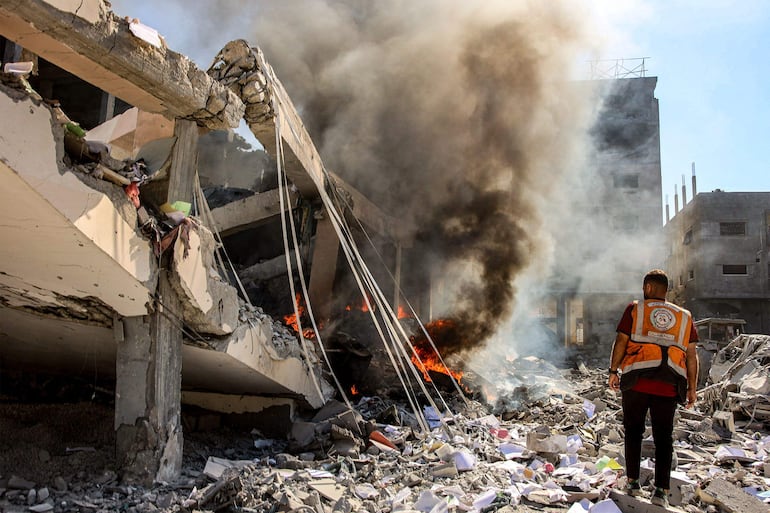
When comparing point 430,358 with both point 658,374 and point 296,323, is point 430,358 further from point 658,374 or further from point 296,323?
point 658,374

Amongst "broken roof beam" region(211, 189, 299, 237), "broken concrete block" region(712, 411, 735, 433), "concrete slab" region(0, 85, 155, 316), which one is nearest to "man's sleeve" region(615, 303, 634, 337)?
"concrete slab" region(0, 85, 155, 316)

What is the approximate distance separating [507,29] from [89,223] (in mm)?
12898

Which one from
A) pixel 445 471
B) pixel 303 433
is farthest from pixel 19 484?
pixel 445 471

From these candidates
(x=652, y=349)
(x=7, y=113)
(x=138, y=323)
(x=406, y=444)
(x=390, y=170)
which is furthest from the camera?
(x=390, y=170)

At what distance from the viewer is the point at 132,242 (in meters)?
4.07

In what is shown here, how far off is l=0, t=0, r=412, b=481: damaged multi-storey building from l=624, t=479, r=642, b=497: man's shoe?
349 cm

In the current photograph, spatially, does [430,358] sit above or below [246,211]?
below

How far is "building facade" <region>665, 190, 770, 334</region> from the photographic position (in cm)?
2759

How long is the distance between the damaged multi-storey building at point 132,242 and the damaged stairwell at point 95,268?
0.04 ft

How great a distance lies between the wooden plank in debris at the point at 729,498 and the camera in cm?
364

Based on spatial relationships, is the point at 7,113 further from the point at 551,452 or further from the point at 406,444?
the point at 551,452

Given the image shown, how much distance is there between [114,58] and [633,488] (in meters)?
4.69

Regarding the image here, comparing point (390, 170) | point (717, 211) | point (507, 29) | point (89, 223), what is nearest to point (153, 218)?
point (89, 223)

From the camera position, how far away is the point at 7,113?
3.15 metres
